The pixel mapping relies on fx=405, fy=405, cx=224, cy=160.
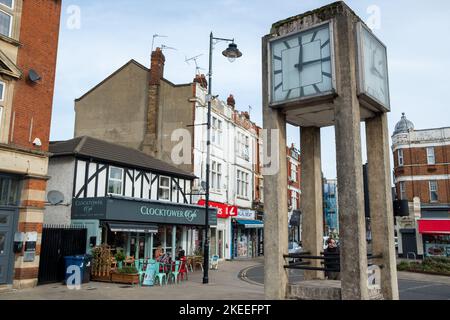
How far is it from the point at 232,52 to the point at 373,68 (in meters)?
8.86

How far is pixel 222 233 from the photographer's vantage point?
28.5 metres

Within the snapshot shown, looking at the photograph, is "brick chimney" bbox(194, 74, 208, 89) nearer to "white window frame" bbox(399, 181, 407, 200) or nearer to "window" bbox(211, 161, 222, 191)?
"window" bbox(211, 161, 222, 191)

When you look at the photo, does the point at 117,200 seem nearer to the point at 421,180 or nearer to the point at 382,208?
the point at 382,208

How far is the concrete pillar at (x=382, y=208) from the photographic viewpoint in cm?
730

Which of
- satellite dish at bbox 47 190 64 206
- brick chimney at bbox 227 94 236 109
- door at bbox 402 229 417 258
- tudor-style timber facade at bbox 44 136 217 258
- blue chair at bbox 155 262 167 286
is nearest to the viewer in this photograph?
blue chair at bbox 155 262 167 286

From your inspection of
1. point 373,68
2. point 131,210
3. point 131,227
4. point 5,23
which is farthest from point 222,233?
point 373,68

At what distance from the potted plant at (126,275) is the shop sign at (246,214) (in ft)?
52.6

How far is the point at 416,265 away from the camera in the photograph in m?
22.6

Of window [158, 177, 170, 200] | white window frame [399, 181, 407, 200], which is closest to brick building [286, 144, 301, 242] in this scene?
white window frame [399, 181, 407, 200]

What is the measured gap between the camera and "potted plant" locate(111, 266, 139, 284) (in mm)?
14492

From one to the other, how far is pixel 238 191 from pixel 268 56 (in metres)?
24.1

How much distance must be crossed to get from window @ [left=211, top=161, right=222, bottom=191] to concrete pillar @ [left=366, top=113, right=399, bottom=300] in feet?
66.7

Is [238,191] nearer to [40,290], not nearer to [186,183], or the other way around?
[186,183]
